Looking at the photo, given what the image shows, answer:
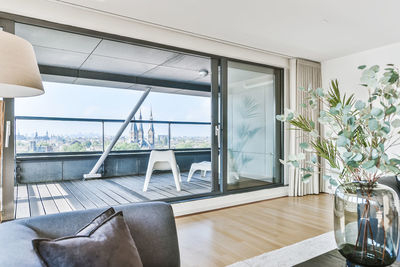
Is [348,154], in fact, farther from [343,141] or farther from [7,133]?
[7,133]

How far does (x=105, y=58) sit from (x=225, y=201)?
3.03 m

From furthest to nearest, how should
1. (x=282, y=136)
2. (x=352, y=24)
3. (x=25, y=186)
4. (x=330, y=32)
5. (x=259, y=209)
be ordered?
(x=25, y=186)
(x=282, y=136)
(x=259, y=209)
(x=330, y=32)
(x=352, y=24)

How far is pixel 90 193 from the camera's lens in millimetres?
4598

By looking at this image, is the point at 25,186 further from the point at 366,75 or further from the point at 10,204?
the point at 366,75

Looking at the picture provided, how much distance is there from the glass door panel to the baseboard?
0.45 feet

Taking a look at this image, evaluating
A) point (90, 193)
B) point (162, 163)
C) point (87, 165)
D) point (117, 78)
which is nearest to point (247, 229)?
point (162, 163)

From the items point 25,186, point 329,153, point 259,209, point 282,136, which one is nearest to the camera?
point 329,153

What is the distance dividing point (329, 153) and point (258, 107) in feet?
10.5

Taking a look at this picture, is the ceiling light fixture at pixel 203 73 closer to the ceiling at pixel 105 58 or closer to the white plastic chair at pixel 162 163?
the ceiling at pixel 105 58

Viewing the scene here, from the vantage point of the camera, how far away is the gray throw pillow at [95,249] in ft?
2.56

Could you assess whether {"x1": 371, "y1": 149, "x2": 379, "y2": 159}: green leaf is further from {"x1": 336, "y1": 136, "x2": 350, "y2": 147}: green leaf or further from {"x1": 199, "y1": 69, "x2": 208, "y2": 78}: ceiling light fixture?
{"x1": 199, "y1": 69, "x2": 208, "y2": 78}: ceiling light fixture

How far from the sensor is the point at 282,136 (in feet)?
14.7

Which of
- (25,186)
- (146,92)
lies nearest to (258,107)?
(146,92)

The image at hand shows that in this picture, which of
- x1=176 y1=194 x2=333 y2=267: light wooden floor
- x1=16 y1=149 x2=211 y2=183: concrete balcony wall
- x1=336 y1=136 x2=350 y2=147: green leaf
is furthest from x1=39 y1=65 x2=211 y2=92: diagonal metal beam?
x1=336 y1=136 x2=350 y2=147: green leaf
